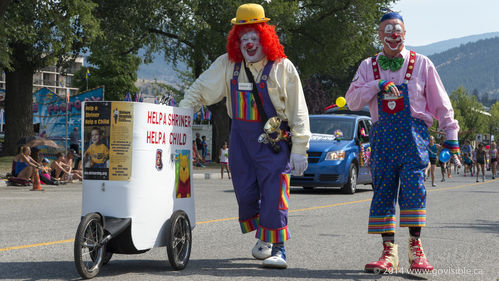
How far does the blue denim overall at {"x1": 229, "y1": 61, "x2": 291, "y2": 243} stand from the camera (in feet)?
18.2

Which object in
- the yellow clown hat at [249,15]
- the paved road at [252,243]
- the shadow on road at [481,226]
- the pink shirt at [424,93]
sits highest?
the yellow clown hat at [249,15]

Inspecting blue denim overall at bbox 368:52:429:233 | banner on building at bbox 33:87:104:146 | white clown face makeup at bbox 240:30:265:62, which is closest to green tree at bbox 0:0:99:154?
banner on building at bbox 33:87:104:146

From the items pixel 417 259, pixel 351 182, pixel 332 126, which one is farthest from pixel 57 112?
pixel 417 259

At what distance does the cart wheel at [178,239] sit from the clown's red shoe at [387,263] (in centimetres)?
138

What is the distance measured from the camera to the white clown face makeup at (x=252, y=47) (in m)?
5.64

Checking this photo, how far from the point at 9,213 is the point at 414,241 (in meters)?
6.69

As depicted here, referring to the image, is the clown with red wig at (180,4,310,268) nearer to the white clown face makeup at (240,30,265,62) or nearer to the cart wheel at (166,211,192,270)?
the white clown face makeup at (240,30,265,62)

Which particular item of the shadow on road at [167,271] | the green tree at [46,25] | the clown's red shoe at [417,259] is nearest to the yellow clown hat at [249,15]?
the shadow on road at [167,271]

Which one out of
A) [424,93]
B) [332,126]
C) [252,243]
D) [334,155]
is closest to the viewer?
[424,93]

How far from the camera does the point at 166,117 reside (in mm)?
5223

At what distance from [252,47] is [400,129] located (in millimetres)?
1336

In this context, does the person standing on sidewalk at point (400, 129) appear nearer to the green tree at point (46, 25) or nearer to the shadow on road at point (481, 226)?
the shadow on road at point (481, 226)

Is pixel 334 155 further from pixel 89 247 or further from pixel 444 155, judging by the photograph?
pixel 89 247

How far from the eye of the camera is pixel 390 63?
5.52m
